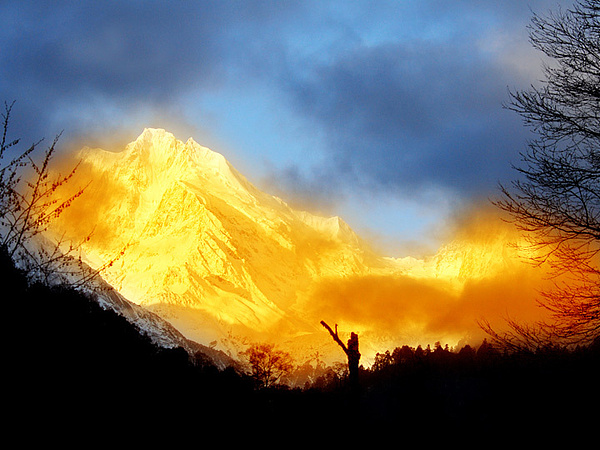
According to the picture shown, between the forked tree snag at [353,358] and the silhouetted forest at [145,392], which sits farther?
the forked tree snag at [353,358]

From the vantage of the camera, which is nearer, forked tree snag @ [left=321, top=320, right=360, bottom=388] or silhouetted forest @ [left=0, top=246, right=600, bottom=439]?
silhouetted forest @ [left=0, top=246, right=600, bottom=439]

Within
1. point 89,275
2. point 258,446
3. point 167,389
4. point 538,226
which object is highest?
point 538,226

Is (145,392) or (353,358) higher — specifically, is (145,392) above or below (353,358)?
below

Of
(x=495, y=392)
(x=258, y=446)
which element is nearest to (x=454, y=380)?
(x=495, y=392)

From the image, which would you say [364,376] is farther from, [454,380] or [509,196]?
[509,196]

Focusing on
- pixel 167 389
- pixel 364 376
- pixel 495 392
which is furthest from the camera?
pixel 364 376

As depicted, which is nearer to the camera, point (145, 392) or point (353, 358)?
point (353, 358)

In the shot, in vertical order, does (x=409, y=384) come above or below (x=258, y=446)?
above

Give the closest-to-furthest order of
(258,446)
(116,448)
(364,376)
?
(116,448) → (258,446) → (364,376)

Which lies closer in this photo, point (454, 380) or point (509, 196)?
point (509, 196)

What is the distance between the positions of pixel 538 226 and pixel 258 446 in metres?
17.6

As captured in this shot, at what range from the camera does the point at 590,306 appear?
7344 millimetres

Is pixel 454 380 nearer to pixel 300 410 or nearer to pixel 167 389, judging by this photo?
pixel 300 410

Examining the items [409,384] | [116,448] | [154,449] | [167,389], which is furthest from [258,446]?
[409,384]
